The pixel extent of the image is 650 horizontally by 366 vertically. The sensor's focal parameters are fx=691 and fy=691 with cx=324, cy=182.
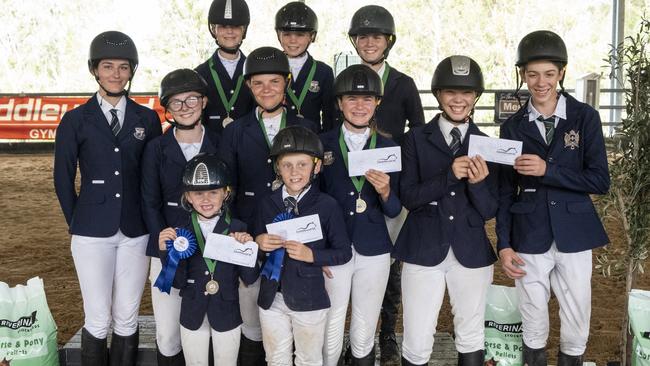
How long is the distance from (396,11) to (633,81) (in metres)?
15.0

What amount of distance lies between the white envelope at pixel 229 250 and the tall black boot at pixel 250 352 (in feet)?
2.05

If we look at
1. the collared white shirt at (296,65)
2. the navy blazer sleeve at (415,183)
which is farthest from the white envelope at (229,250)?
the collared white shirt at (296,65)

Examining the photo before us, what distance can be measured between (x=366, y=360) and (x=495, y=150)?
121 centimetres

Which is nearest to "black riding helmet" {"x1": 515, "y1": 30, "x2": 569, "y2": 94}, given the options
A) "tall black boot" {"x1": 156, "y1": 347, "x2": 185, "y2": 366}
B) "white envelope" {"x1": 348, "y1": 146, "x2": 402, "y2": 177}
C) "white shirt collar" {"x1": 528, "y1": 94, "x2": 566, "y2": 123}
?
"white shirt collar" {"x1": 528, "y1": 94, "x2": 566, "y2": 123}

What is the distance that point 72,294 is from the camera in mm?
5582

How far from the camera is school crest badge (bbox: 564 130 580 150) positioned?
3.21 m

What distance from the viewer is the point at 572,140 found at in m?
3.21

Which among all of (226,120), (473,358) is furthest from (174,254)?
(473,358)

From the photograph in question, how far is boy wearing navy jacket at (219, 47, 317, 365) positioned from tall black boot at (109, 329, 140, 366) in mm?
578

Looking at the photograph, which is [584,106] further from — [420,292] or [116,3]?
[116,3]

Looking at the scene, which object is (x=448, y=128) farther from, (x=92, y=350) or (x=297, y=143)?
(x=92, y=350)

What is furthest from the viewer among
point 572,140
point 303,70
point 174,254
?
point 303,70

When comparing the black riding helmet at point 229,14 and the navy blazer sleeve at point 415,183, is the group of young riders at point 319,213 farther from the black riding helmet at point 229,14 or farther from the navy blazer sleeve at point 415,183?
the black riding helmet at point 229,14

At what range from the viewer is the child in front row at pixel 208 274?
315 centimetres
